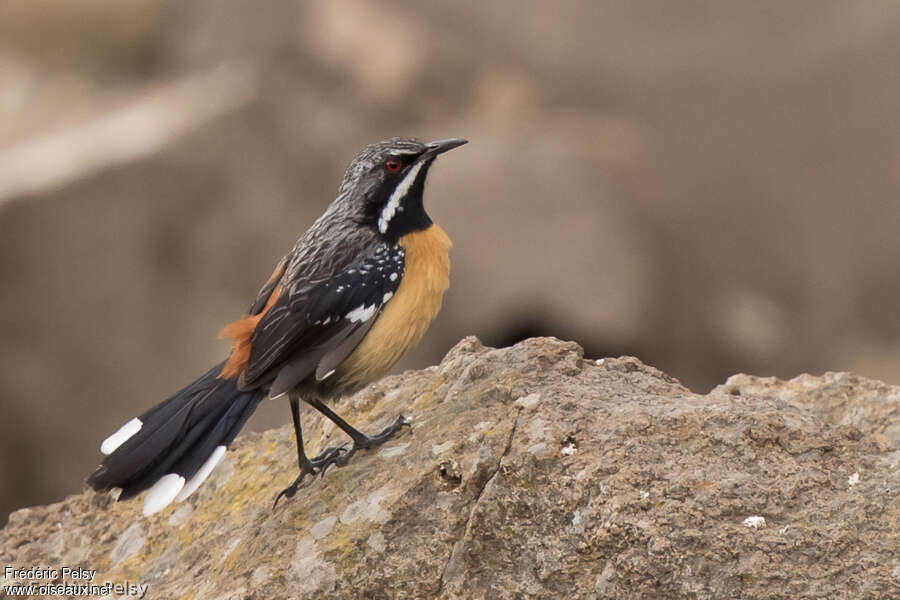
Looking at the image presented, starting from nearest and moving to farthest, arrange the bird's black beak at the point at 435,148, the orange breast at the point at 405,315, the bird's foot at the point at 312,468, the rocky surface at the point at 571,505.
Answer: the rocky surface at the point at 571,505, the bird's foot at the point at 312,468, the orange breast at the point at 405,315, the bird's black beak at the point at 435,148

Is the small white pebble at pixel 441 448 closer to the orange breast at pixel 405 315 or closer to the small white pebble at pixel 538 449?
the small white pebble at pixel 538 449

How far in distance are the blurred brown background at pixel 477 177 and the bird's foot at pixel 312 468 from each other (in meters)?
5.95

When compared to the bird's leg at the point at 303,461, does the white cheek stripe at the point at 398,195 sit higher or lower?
higher

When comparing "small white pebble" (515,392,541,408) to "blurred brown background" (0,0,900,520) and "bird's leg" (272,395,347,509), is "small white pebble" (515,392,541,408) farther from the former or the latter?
"blurred brown background" (0,0,900,520)

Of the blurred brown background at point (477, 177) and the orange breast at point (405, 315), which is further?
the blurred brown background at point (477, 177)

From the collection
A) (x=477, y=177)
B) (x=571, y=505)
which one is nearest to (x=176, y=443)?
(x=571, y=505)

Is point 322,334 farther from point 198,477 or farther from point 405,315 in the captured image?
point 198,477

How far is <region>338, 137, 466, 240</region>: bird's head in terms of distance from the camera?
5.89 m

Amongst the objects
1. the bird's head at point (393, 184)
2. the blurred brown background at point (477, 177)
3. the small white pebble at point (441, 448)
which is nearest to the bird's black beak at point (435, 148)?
→ the bird's head at point (393, 184)

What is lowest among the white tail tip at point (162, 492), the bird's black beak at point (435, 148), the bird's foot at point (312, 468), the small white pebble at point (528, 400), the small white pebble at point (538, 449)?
the white tail tip at point (162, 492)

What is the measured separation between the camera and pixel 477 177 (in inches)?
582

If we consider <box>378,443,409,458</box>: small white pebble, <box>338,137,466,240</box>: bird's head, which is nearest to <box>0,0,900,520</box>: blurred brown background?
<box>338,137,466,240</box>: bird's head

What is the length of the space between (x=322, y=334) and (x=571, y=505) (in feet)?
4.53

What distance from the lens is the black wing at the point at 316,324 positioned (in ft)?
17.5
